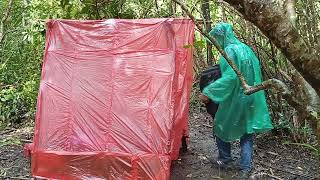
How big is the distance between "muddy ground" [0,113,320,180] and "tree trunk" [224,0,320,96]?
7.35ft

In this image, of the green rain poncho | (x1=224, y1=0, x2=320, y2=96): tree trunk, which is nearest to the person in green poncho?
the green rain poncho

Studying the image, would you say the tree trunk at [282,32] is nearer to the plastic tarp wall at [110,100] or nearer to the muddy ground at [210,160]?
the plastic tarp wall at [110,100]

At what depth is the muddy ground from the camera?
13.6 feet

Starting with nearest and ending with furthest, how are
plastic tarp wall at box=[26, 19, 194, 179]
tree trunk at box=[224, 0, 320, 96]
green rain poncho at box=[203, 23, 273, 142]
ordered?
1. tree trunk at box=[224, 0, 320, 96]
2. plastic tarp wall at box=[26, 19, 194, 179]
3. green rain poncho at box=[203, 23, 273, 142]

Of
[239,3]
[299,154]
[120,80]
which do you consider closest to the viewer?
[239,3]

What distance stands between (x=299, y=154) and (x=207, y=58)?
2.66 metres

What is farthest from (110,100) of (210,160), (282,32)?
(282,32)

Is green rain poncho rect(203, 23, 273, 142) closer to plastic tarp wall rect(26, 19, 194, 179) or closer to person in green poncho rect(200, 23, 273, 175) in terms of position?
person in green poncho rect(200, 23, 273, 175)

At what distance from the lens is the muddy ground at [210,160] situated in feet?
13.6

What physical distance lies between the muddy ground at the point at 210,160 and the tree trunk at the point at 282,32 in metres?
2.24

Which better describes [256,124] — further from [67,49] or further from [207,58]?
[207,58]

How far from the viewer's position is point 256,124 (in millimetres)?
3955

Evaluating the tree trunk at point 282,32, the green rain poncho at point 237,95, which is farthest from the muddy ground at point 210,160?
the tree trunk at point 282,32

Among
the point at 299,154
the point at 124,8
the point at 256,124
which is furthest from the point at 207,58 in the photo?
the point at 256,124
